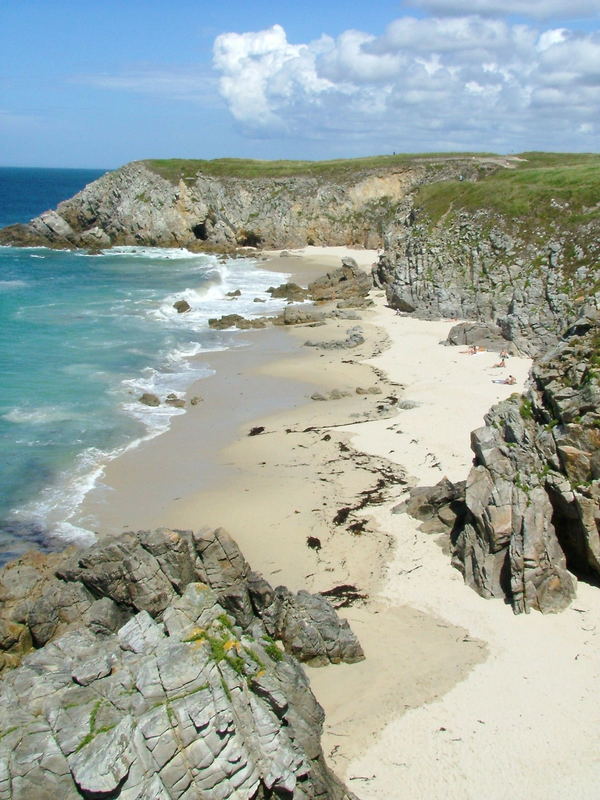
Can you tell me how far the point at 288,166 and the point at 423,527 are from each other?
3057 inches

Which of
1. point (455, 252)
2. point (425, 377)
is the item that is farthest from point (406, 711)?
point (455, 252)

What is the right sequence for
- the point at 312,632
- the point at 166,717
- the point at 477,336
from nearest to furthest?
the point at 166,717 < the point at 312,632 < the point at 477,336

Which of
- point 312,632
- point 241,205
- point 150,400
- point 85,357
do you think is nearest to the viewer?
point 312,632

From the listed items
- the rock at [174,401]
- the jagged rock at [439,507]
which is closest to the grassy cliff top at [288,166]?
the rock at [174,401]

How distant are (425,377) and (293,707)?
867 inches

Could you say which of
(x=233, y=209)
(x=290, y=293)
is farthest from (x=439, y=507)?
(x=233, y=209)

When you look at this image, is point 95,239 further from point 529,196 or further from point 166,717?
point 166,717

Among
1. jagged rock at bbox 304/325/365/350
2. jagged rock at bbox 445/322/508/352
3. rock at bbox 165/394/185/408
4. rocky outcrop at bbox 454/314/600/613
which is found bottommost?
jagged rock at bbox 304/325/365/350

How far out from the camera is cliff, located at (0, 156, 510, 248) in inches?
3086

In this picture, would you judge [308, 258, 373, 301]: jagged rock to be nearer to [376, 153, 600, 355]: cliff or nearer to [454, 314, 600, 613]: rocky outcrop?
[376, 153, 600, 355]: cliff

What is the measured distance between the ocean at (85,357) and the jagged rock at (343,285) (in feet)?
12.3

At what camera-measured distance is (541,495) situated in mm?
14617

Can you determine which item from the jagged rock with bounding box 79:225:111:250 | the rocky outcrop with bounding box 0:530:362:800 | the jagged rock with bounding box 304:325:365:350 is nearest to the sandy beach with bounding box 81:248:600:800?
the rocky outcrop with bounding box 0:530:362:800

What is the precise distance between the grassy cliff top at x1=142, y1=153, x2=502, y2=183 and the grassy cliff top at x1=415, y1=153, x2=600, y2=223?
30.1 meters
